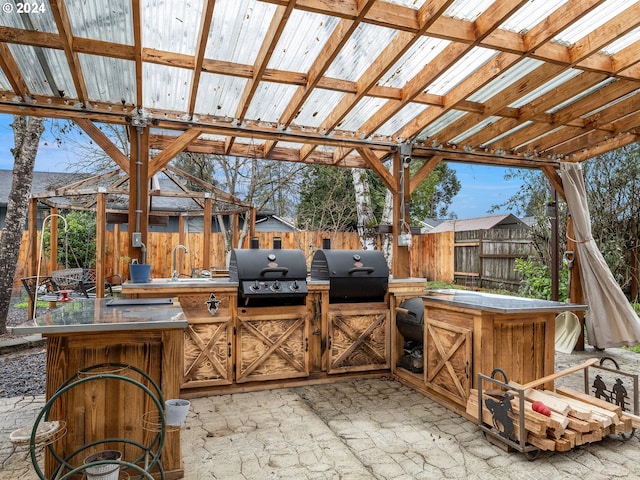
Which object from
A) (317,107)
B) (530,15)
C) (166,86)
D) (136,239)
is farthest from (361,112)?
(136,239)

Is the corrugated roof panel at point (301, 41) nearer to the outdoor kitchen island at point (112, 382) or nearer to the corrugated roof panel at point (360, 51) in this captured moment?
the corrugated roof panel at point (360, 51)

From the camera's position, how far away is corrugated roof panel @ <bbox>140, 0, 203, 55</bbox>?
3.00 meters

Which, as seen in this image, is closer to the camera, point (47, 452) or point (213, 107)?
point (47, 452)

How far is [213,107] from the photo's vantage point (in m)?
4.14

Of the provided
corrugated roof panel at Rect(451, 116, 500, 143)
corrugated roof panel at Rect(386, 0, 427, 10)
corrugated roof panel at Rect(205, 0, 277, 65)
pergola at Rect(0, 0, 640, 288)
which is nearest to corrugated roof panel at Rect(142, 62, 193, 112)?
pergola at Rect(0, 0, 640, 288)

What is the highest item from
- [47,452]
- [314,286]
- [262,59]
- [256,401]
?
[262,59]

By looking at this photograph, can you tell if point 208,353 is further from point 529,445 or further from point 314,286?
point 529,445

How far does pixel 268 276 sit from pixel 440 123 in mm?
2661

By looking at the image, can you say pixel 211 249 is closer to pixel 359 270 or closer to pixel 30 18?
pixel 359 270

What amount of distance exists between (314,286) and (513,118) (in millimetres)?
2859

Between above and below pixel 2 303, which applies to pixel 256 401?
below

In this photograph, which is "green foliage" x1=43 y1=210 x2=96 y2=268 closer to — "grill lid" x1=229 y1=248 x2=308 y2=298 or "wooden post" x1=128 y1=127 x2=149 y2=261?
"wooden post" x1=128 y1=127 x2=149 y2=261

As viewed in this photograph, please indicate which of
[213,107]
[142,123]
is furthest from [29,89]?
[213,107]

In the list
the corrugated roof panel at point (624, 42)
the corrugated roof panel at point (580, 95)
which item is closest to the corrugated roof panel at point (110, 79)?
the corrugated roof panel at point (624, 42)
